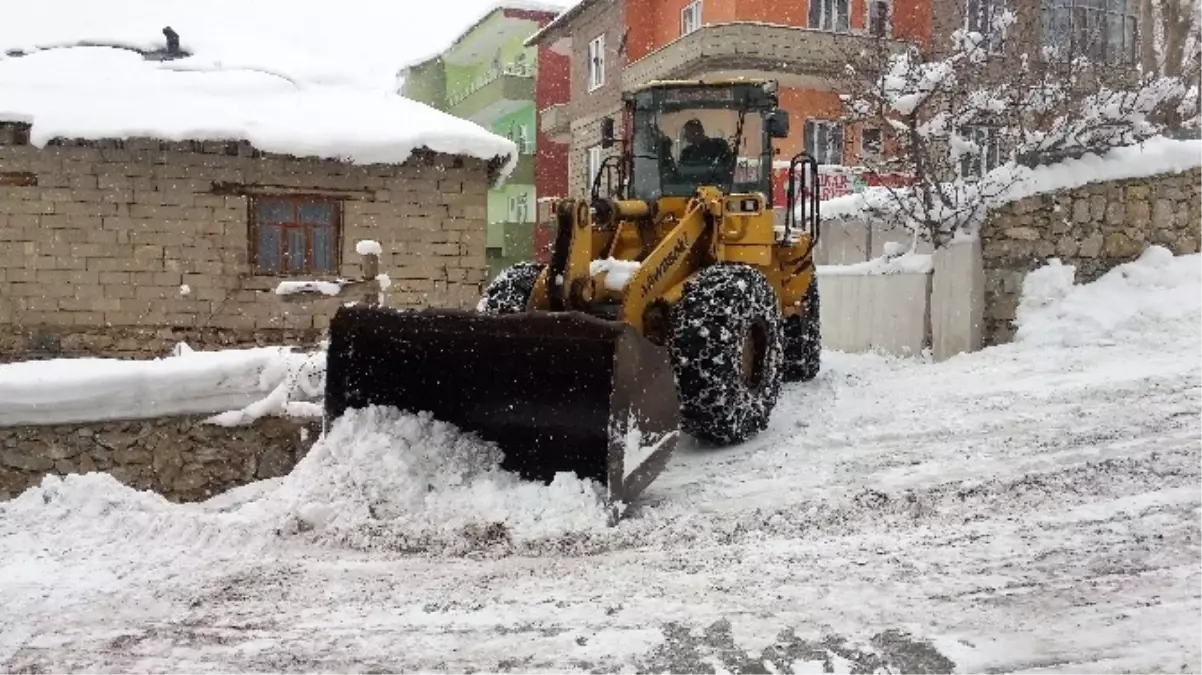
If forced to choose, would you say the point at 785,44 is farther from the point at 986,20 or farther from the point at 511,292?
the point at 511,292

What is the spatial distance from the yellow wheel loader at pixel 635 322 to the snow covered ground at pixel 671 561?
0.73ft

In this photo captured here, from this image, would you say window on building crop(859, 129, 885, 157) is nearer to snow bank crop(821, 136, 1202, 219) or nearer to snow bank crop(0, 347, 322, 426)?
snow bank crop(821, 136, 1202, 219)

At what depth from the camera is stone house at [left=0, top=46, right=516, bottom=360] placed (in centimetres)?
1125

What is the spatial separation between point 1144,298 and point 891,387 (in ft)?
8.82

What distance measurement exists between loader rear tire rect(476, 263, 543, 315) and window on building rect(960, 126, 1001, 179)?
5.32 m

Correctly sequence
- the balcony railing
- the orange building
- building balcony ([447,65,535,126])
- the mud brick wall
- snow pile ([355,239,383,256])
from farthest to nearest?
the balcony railing → building balcony ([447,65,535,126]) → the orange building → snow pile ([355,239,383,256]) → the mud brick wall

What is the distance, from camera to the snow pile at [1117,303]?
8102 millimetres

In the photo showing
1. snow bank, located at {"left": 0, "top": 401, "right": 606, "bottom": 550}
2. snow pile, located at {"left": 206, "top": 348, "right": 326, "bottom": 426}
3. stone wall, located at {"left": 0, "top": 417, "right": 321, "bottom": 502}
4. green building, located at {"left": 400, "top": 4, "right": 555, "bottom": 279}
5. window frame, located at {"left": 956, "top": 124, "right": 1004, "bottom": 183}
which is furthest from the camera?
green building, located at {"left": 400, "top": 4, "right": 555, "bottom": 279}

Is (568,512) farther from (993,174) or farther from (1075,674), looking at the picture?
(993,174)

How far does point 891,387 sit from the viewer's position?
7586mm

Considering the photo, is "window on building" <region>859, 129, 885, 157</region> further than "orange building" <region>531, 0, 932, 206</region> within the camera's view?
No

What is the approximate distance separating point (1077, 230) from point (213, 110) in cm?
971

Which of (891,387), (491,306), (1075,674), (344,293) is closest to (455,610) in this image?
(1075,674)

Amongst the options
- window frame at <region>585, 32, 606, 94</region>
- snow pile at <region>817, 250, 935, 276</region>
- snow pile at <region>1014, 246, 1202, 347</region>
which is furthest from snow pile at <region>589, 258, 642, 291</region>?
window frame at <region>585, 32, 606, 94</region>
